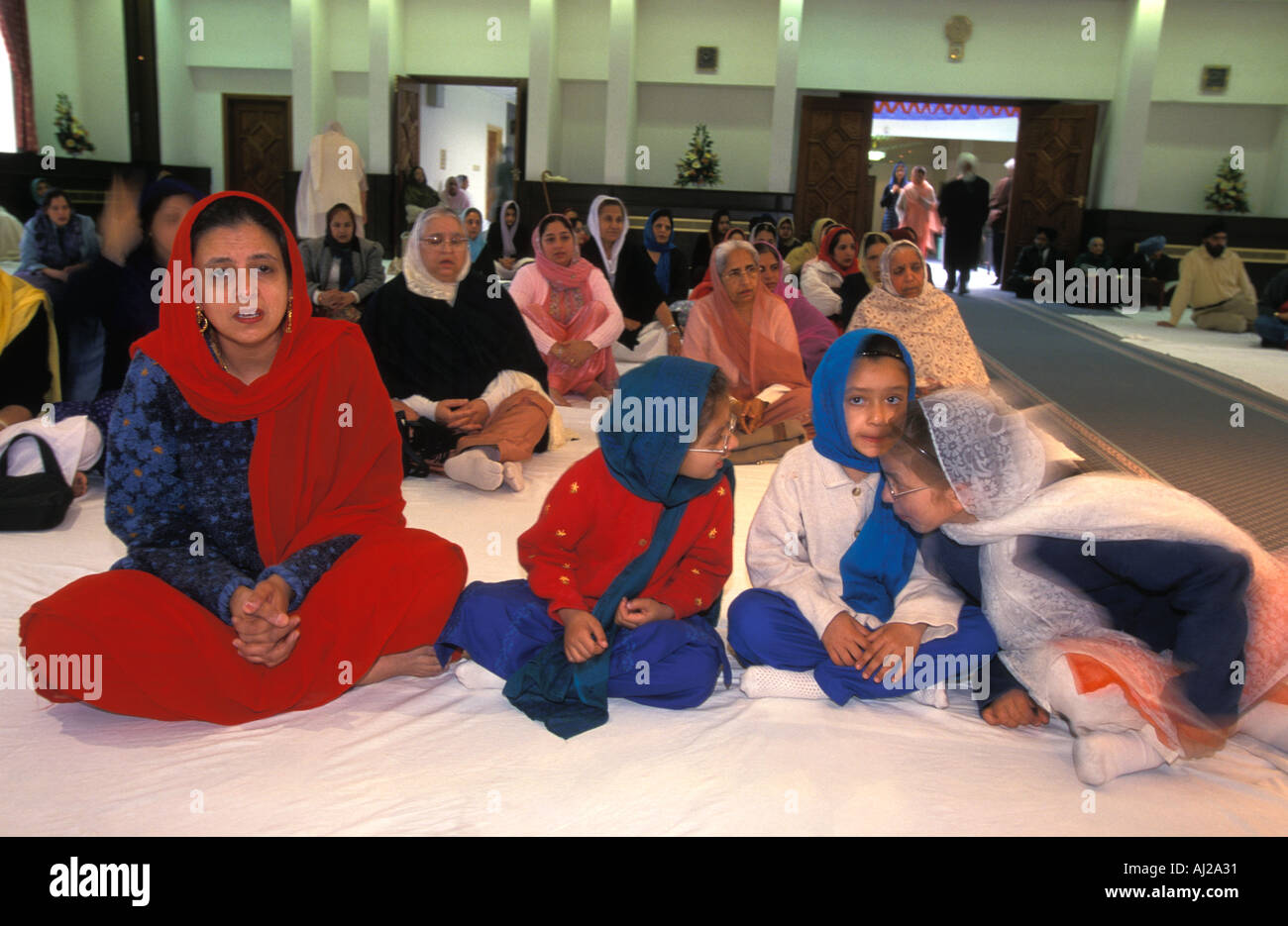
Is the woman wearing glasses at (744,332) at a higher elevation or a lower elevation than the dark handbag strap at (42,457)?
higher

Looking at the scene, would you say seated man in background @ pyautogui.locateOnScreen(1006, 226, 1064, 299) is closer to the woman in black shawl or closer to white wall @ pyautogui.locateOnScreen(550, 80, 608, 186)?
the woman in black shawl

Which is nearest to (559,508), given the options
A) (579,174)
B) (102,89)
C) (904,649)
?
(904,649)

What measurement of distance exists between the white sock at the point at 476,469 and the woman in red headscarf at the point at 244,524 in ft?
3.51

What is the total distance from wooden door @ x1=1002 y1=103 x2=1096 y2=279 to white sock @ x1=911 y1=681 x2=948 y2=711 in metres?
9.94

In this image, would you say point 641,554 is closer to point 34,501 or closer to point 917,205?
point 34,501

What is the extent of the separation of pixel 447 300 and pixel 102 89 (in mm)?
9944

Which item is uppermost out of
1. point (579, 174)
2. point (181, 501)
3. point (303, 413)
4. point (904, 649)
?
point (579, 174)

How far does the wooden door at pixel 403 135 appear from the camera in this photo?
34.4 ft

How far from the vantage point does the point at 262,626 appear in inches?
58.5

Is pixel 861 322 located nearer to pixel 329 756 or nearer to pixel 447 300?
pixel 447 300

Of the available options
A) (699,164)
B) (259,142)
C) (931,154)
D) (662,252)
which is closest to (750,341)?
(662,252)

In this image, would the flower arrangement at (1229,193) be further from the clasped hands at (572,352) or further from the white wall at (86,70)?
the white wall at (86,70)

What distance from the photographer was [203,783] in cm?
136

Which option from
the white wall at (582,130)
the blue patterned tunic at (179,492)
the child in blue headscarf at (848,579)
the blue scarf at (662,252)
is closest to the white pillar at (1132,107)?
the white wall at (582,130)
